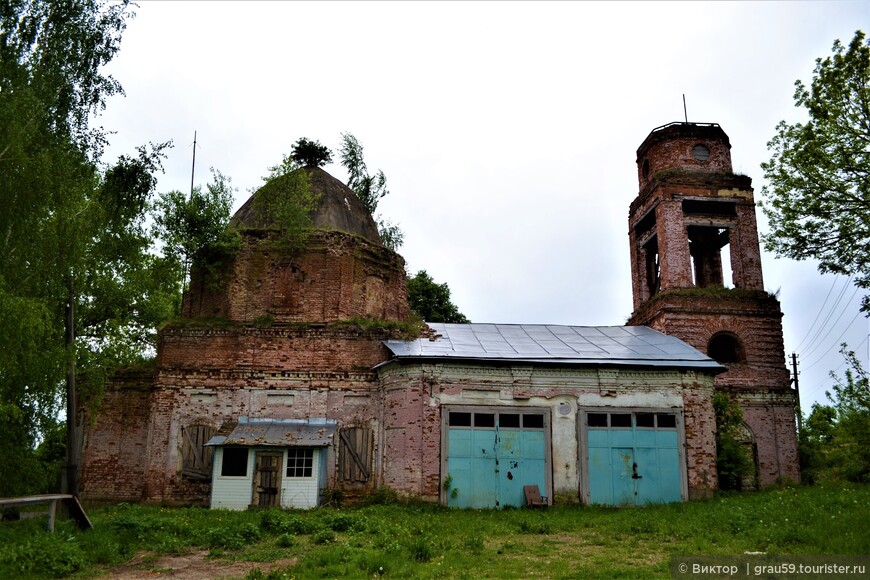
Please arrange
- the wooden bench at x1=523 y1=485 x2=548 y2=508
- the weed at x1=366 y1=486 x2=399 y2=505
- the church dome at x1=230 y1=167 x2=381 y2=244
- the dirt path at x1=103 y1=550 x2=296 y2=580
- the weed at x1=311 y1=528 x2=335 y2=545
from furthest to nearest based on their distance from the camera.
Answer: the church dome at x1=230 y1=167 x2=381 y2=244 → the weed at x1=366 y1=486 x2=399 y2=505 → the wooden bench at x1=523 y1=485 x2=548 y2=508 → the weed at x1=311 y1=528 x2=335 y2=545 → the dirt path at x1=103 y1=550 x2=296 y2=580

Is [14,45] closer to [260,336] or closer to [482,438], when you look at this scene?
[260,336]

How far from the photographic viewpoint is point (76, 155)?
14219 millimetres

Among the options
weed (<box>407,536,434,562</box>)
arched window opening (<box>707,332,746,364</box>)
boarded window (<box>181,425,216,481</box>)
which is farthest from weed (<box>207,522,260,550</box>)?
arched window opening (<box>707,332,746,364</box>)

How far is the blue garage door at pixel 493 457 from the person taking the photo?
16516 millimetres

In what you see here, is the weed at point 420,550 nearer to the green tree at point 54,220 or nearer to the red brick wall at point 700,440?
the green tree at point 54,220

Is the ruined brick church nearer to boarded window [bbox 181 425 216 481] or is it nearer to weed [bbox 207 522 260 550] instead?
boarded window [bbox 181 425 216 481]

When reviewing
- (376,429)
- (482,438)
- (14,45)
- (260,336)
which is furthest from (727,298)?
(14,45)

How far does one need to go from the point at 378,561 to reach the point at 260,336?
10941 mm

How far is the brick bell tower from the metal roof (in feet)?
6.87

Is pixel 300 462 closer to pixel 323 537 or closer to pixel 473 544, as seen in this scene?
pixel 323 537

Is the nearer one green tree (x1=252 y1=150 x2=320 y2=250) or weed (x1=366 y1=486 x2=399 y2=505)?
weed (x1=366 y1=486 x2=399 y2=505)

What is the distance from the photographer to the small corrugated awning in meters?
17.0

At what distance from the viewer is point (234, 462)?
17.2m

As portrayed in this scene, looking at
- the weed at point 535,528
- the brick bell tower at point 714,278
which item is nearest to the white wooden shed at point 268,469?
the weed at point 535,528
